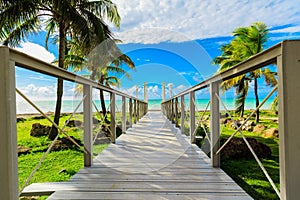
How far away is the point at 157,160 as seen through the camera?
7.70 ft

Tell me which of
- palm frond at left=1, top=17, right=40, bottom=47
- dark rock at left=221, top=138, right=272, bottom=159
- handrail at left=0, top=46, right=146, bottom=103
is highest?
palm frond at left=1, top=17, right=40, bottom=47

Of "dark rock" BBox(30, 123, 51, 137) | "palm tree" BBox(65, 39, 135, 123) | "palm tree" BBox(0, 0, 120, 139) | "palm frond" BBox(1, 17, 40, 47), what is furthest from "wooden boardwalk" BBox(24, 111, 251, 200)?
"palm frond" BBox(1, 17, 40, 47)

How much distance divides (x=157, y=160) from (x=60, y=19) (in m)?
5.16

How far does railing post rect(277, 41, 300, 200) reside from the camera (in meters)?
0.97

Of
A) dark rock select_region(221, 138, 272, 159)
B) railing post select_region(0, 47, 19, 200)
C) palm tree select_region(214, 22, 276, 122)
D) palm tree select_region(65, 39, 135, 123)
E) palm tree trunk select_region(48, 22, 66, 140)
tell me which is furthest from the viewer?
palm tree select_region(214, 22, 276, 122)

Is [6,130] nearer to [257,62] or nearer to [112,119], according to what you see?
[257,62]

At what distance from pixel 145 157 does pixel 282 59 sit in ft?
6.16

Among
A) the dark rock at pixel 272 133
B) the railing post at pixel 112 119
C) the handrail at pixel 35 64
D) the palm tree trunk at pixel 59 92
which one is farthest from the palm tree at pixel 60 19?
the dark rock at pixel 272 133

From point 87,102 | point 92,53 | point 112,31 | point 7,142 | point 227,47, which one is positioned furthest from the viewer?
point 227,47

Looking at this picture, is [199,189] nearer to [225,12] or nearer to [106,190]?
[106,190]

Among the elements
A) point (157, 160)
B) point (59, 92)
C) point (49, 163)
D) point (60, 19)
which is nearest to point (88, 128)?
point (157, 160)

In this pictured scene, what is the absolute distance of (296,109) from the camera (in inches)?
38.2

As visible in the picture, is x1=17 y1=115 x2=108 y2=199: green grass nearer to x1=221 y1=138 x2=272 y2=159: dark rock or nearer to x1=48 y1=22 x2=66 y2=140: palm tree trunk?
x1=48 y1=22 x2=66 y2=140: palm tree trunk

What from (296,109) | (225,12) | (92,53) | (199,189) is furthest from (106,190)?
(225,12)
